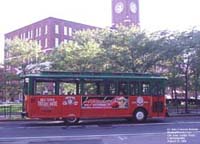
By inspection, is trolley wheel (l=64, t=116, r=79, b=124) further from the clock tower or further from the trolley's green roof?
the clock tower

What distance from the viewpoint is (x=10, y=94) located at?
43125 mm

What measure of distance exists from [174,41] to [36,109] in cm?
1497

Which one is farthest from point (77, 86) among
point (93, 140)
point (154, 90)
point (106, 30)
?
point (106, 30)

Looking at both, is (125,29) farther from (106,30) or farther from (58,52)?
(58,52)

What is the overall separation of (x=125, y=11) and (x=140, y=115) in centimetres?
7601

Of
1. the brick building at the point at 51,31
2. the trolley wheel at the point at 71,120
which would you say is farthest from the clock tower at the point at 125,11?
the trolley wheel at the point at 71,120

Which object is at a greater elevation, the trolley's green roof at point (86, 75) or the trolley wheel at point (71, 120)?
the trolley's green roof at point (86, 75)

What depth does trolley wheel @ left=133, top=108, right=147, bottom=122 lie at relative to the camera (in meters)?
24.7

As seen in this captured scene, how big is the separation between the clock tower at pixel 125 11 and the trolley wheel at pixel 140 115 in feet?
238

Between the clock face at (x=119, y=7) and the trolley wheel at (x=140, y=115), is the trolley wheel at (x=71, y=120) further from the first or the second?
the clock face at (x=119, y=7)

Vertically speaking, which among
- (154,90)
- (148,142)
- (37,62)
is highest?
(37,62)

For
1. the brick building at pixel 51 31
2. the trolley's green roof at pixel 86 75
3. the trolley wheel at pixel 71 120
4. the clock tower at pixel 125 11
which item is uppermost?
the clock tower at pixel 125 11

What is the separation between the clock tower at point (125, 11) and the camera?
97625 mm

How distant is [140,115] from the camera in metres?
24.8
